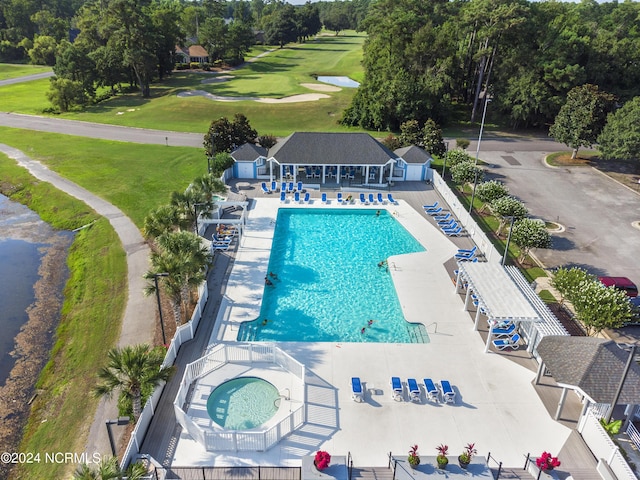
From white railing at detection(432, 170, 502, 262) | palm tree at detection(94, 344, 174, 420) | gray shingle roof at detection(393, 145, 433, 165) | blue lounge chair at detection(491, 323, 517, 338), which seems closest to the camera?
palm tree at detection(94, 344, 174, 420)

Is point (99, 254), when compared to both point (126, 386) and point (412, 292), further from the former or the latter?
point (412, 292)

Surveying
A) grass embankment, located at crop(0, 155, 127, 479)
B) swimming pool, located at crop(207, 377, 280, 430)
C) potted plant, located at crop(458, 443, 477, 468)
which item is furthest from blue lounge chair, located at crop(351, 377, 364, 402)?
grass embankment, located at crop(0, 155, 127, 479)

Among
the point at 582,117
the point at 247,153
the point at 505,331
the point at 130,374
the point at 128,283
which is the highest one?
the point at 582,117

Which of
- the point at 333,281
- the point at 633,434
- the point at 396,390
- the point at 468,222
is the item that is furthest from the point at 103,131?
the point at 633,434

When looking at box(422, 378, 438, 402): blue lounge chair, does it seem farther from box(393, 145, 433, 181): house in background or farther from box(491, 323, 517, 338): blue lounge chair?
box(393, 145, 433, 181): house in background

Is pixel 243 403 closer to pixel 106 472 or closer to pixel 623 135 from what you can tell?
A: pixel 106 472

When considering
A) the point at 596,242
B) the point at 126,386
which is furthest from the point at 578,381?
the point at 596,242
